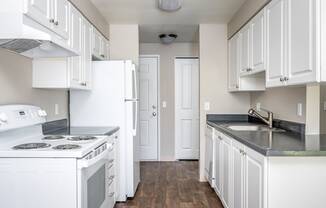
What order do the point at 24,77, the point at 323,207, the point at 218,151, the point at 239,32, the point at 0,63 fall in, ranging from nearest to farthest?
the point at 323,207, the point at 0,63, the point at 24,77, the point at 218,151, the point at 239,32

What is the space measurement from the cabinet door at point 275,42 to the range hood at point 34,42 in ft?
5.36

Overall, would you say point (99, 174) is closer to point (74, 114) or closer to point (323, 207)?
Result: point (74, 114)

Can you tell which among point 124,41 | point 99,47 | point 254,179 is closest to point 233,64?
point 124,41

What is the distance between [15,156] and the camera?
1.73m

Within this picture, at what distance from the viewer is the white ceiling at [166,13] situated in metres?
3.23

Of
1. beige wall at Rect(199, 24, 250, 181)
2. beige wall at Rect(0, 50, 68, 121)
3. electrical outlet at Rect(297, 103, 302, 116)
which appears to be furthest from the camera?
beige wall at Rect(199, 24, 250, 181)

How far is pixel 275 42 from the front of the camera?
7.48 ft

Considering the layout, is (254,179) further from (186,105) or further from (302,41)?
(186,105)

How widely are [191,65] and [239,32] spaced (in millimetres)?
2233

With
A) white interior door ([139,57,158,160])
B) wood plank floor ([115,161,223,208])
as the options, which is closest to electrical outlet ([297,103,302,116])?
wood plank floor ([115,161,223,208])

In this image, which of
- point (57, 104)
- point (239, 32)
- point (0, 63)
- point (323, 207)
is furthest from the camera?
point (239, 32)

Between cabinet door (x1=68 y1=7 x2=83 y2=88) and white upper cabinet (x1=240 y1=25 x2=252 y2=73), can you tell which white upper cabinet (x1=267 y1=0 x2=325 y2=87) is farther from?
cabinet door (x1=68 y1=7 x2=83 y2=88)

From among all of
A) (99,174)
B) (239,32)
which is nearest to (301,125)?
(239,32)

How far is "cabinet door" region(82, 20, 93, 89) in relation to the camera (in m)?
2.90
